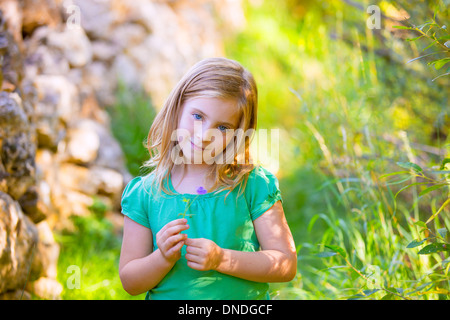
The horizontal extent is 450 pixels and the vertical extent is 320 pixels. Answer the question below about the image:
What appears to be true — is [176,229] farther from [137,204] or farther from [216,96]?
[216,96]

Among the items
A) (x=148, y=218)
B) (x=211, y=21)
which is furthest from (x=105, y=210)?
(x=211, y=21)

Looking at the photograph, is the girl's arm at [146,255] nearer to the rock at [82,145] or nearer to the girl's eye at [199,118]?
the girl's eye at [199,118]

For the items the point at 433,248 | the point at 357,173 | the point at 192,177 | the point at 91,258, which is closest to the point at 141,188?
the point at 192,177

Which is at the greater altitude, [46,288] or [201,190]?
[201,190]

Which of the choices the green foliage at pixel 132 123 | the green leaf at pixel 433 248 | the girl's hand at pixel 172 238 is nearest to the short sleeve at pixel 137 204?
the girl's hand at pixel 172 238

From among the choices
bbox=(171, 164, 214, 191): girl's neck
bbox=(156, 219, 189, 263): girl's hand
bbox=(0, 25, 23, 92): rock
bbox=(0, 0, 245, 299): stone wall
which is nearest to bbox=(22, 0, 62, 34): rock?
bbox=(0, 0, 245, 299): stone wall

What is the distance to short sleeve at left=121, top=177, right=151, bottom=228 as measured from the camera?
1.50 m

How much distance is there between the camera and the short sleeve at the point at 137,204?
1499mm

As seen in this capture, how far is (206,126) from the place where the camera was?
143 cm

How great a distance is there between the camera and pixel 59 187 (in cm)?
314

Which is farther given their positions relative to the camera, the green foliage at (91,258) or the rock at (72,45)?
the rock at (72,45)

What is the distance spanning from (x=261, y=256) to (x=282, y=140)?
4140mm
